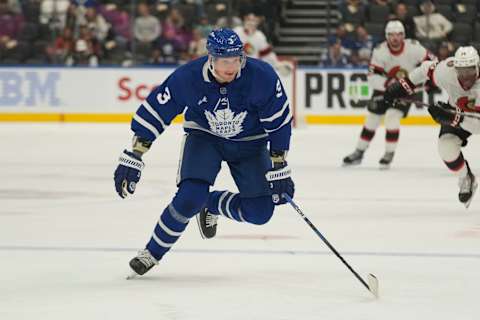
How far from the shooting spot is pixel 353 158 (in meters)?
Result: 10.2

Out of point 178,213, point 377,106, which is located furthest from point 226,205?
point 377,106

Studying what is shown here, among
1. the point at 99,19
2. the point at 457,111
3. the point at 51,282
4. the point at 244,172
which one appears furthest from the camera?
the point at 99,19

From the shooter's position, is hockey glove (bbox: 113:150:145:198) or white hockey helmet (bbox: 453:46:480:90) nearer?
hockey glove (bbox: 113:150:145:198)

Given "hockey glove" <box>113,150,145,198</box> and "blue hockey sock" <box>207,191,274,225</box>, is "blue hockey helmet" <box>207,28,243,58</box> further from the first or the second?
"blue hockey sock" <box>207,191,274,225</box>

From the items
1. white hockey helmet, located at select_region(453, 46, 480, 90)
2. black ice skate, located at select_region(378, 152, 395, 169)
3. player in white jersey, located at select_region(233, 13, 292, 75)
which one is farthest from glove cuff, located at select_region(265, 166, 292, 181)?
player in white jersey, located at select_region(233, 13, 292, 75)

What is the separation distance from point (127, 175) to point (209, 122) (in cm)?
41

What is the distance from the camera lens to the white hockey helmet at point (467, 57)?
703 cm

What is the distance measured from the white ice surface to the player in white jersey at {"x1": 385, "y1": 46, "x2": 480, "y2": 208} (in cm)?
22

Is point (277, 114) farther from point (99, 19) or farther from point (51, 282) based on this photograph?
point (99, 19)

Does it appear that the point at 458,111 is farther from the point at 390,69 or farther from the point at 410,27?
the point at 410,27

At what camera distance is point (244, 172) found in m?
4.98

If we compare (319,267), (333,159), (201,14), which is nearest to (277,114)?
(319,267)

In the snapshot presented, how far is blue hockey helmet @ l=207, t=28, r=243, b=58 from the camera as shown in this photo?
4.47m

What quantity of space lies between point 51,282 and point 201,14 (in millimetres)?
10973
